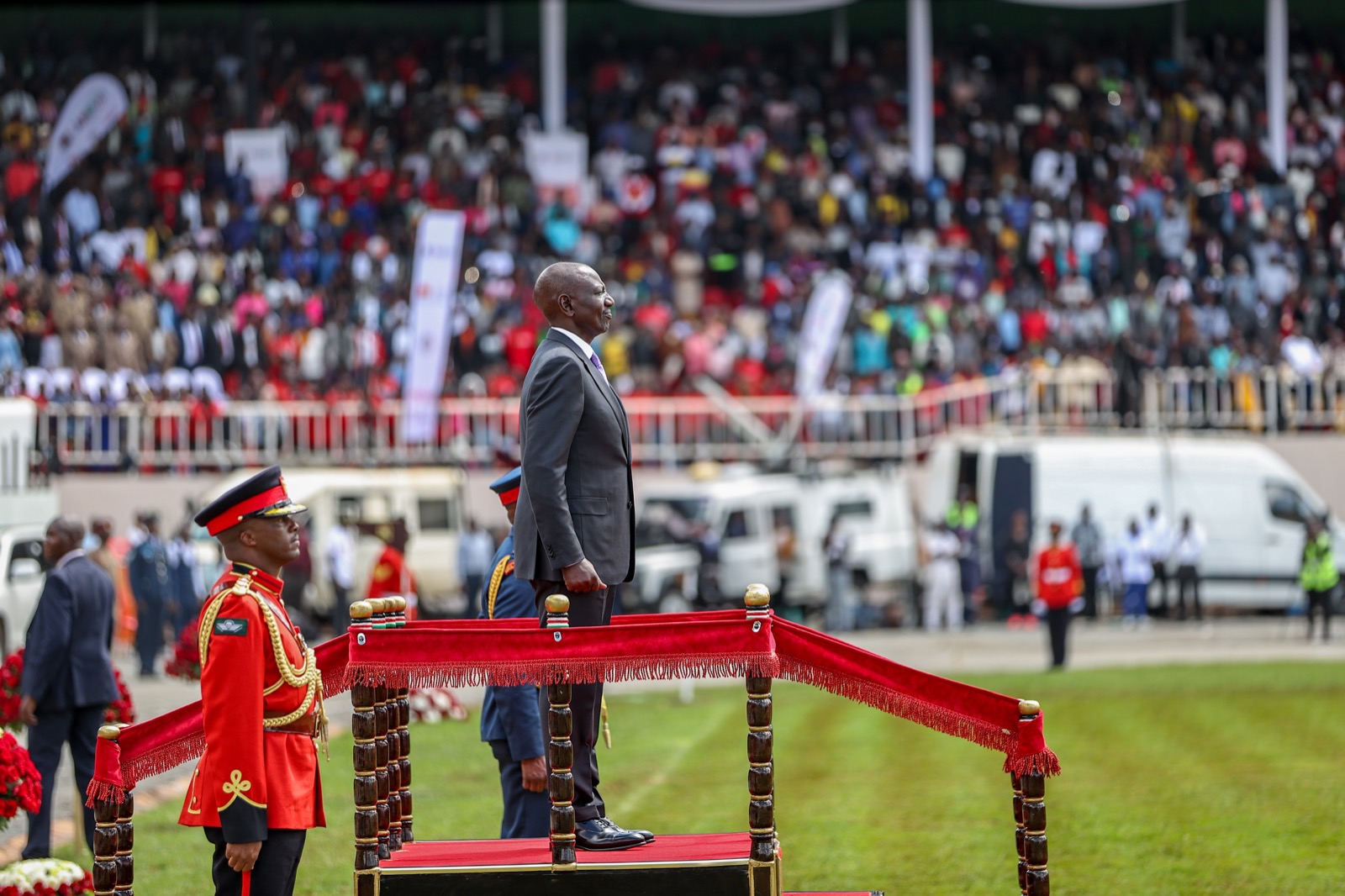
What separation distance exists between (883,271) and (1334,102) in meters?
10.9

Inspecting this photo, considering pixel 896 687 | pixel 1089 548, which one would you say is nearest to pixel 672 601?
pixel 1089 548

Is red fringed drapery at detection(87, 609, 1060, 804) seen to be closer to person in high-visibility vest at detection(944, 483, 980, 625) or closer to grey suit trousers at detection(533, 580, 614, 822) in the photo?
grey suit trousers at detection(533, 580, 614, 822)

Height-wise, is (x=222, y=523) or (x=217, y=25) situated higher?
(x=217, y=25)

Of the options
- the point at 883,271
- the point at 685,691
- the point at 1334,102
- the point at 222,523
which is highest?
the point at 1334,102

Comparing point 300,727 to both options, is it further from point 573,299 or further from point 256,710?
point 573,299

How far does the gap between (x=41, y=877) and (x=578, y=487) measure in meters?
2.85

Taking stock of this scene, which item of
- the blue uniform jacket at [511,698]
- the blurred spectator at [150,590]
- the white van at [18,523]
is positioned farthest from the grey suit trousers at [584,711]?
the blurred spectator at [150,590]

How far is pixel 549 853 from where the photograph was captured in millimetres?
5855

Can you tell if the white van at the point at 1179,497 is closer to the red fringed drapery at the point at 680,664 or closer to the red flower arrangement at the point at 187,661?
the red flower arrangement at the point at 187,661

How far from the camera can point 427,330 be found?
24.8 m

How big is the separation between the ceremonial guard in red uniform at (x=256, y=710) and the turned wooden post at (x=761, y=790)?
1395mm

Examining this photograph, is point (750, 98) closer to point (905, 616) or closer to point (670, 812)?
point (905, 616)

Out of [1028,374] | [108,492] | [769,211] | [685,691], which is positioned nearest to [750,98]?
[769,211]

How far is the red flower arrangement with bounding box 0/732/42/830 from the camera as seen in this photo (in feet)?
24.9
